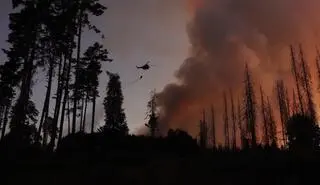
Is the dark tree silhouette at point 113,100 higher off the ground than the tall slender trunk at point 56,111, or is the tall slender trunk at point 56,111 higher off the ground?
the dark tree silhouette at point 113,100

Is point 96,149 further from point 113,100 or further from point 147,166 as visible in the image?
point 113,100

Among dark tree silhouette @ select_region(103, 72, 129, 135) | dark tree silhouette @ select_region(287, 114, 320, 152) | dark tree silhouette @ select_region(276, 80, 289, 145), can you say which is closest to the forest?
dark tree silhouette @ select_region(287, 114, 320, 152)

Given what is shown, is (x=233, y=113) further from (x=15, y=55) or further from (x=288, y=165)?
(x=288, y=165)

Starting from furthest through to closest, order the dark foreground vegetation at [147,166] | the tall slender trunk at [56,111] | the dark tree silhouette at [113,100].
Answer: the dark tree silhouette at [113,100]
the tall slender trunk at [56,111]
the dark foreground vegetation at [147,166]

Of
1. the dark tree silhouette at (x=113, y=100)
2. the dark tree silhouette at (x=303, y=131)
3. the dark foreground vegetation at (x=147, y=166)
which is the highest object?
the dark tree silhouette at (x=113, y=100)

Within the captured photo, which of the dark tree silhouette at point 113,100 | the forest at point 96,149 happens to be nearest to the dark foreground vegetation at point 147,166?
the forest at point 96,149

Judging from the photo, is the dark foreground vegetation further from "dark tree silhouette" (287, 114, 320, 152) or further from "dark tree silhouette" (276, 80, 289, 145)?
"dark tree silhouette" (276, 80, 289, 145)

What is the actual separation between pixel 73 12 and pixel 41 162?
50.3 ft

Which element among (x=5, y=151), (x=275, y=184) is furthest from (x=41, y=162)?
(x=275, y=184)

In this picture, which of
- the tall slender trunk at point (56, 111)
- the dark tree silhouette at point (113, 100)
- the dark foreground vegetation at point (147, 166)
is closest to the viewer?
the dark foreground vegetation at point (147, 166)

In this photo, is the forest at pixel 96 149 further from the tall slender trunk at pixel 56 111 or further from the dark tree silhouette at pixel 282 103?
the dark tree silhouette at pixel 282 103

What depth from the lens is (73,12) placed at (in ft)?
110

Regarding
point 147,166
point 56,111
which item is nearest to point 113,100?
point 56,111

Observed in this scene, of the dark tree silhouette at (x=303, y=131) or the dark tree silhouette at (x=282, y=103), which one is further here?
the dark tree silhouette at (x=282, y=103)
